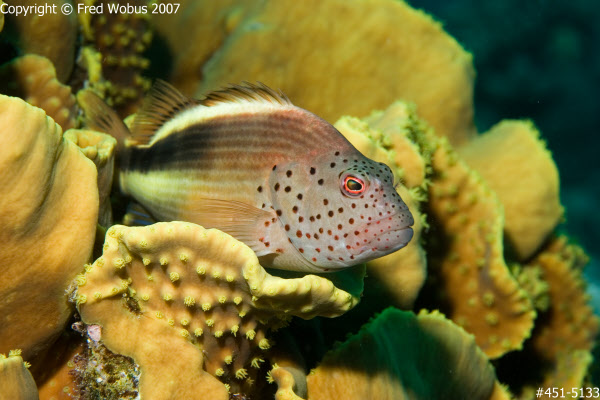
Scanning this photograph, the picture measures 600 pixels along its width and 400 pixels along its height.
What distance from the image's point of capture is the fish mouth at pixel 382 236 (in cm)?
224

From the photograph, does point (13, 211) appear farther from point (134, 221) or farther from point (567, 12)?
point (567, 12)

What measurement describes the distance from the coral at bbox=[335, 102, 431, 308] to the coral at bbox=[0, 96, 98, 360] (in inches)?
68.4

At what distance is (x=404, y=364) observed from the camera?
2.99m

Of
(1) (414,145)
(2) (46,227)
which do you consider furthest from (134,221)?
(1) (414,145)

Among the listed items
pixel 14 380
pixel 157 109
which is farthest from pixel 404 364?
pixel 157 109

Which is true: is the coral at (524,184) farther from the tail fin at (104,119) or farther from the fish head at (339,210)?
the tail fin at (104,119)

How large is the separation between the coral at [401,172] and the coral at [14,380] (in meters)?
2.14

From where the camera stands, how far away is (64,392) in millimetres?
2230

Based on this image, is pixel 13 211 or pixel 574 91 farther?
pixel 574 91

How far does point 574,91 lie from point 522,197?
13.0 meters

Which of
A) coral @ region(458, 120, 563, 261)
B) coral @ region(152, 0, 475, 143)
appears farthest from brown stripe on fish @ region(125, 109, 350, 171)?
coral @ region(458, 120, 563, 261)

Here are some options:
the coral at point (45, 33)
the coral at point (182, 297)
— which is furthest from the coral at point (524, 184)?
the coral at point (45, 33)

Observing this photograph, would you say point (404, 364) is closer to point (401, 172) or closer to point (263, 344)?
point (263, 344)

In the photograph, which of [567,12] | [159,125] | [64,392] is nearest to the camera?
[64,392]
